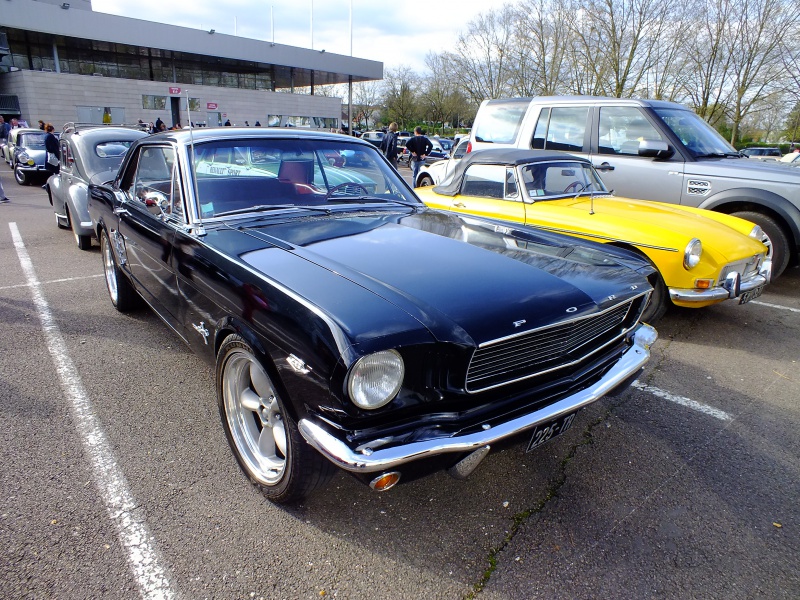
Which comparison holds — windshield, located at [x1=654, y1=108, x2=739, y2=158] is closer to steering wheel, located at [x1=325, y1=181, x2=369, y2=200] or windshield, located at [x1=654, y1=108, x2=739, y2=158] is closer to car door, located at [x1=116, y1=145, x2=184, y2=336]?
steering wheel, located at [x1=325, y1=181, x2=369, y2=200]

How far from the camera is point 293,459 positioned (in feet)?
6.91

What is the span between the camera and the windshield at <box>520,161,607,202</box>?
5215 millimetres

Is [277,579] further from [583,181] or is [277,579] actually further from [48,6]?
[48,6]

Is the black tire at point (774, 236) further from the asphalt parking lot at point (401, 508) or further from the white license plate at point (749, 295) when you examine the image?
the asphalt parking lot at point (401, 508)

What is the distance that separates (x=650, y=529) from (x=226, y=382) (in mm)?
2063

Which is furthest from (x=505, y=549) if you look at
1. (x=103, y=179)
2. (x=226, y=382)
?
(x=103, y=179)

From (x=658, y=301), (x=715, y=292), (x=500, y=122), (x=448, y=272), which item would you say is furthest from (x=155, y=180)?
(x=500, y=122)

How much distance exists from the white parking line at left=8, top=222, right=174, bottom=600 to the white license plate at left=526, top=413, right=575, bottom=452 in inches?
59.4

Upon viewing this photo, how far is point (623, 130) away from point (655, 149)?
629mm

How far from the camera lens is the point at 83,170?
713cm

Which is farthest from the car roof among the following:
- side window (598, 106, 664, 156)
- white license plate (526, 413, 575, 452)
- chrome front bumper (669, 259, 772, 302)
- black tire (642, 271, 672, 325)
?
white license plate (526, 413, 575, 452)

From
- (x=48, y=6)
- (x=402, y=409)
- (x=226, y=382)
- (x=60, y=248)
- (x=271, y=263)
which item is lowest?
(x=60, y=248)

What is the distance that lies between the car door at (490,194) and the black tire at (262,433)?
131 inches

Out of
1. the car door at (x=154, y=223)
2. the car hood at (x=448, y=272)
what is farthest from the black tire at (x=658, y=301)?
the car door at (x=154, y=223)
